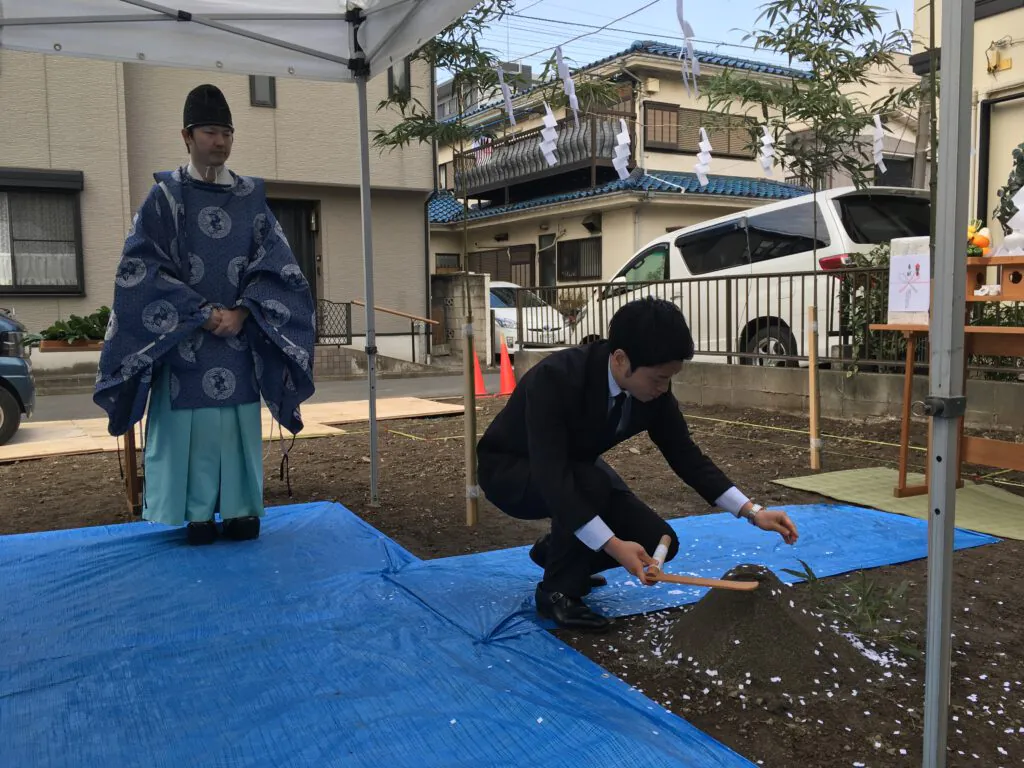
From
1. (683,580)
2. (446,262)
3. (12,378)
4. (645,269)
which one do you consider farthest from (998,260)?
(446,262)

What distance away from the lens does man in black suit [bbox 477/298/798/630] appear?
6.42ft

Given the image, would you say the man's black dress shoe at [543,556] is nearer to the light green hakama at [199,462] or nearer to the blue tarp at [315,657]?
the blue tarp at [315,657]

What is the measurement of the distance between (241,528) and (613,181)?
12.8m

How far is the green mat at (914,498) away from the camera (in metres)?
3.40

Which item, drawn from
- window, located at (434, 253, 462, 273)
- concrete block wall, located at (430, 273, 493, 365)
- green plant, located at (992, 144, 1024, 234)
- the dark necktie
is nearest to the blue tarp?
the dark necktie

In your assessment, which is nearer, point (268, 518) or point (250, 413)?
point (250, 413)

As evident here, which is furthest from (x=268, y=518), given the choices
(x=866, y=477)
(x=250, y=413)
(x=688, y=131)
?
(x=688, y=131)

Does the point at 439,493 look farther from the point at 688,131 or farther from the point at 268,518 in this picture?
the point at 688,131

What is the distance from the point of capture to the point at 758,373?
674 cm

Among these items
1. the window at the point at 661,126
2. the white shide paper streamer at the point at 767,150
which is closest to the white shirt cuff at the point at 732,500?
the white shide paper streamer at the point at 767,150

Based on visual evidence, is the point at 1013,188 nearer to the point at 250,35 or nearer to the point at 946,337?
the point at 946,337

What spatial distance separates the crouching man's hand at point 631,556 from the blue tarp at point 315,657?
30 centimetres

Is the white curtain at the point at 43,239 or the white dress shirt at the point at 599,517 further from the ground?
the white curtain at the point at 43,239

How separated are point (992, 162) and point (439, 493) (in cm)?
633
